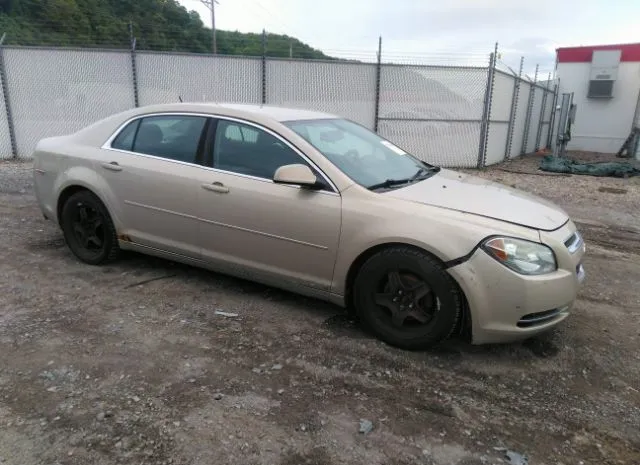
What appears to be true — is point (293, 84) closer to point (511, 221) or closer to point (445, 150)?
point (445, 150)

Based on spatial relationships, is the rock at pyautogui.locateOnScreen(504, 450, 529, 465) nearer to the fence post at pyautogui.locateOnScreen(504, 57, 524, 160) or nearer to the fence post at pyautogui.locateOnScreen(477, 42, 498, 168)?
the fence post at pyautogui.locateOnScreen(477, 42, 498, 168)

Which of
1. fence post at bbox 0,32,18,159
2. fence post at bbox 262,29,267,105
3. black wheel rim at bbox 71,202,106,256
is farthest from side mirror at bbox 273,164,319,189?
fence post at bbox 0,32,18,159

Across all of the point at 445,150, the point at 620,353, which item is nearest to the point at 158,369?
the point at 620,353

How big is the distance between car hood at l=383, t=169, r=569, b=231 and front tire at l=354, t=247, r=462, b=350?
0.43 m

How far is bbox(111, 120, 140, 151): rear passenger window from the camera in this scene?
4.54 meters

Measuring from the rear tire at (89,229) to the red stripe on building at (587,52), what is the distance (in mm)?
22168

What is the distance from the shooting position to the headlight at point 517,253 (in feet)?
10.2

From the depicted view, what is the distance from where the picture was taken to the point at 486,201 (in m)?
3.59

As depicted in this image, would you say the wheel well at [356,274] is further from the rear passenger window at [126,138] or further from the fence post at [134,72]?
the fence post at [134,72]

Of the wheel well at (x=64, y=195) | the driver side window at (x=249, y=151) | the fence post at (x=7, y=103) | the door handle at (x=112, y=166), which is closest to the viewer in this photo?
the driver side window at (x=249, y=151)

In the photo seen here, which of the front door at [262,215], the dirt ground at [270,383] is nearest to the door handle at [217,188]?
the front door at [262,215]

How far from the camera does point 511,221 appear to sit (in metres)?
3.27

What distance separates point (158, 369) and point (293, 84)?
9.41m

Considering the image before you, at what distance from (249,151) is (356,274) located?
1257mm
